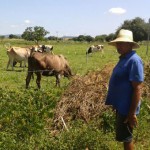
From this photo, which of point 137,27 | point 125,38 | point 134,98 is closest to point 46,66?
point 125,38

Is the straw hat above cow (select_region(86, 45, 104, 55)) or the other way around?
above

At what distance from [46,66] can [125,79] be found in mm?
8939

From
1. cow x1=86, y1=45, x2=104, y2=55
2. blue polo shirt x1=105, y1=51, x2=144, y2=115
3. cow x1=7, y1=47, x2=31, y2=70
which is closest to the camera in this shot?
blue polo shirt x1=105, y1=51, x2=144, y2=115

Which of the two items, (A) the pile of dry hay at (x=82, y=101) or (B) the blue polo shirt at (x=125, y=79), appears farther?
(A) the pile of dry hay at (x=82, y=101)

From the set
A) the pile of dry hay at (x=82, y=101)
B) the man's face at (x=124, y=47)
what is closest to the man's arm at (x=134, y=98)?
the man's face at (x=124, y=47)

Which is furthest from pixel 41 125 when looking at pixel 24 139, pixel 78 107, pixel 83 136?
pixel 78 107

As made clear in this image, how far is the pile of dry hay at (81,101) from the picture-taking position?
7629 millimetres

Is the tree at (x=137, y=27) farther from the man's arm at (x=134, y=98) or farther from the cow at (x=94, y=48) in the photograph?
the man's arm at (x=134, y=98)

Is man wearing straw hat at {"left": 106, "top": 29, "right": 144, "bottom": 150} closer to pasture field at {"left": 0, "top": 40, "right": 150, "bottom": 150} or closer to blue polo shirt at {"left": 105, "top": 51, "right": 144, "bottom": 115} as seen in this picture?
blue polo shirt at {"left": 105, "top": 51, "right": 144, "bottom": 115}

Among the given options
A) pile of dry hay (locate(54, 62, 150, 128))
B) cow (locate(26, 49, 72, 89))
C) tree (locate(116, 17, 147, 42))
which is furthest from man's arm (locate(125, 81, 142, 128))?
tree (locate(116, 17, 147, 42))

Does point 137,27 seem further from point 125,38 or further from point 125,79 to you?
point 125,79

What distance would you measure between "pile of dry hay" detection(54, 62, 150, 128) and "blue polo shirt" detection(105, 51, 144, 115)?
98.2 inches

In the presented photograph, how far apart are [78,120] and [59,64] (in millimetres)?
7107

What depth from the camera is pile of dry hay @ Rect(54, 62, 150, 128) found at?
7.62m
